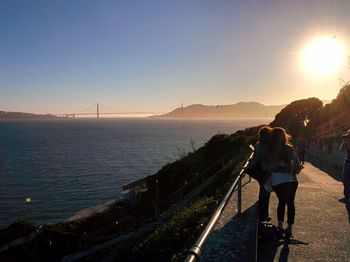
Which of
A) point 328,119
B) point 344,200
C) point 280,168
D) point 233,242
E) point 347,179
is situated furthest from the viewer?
point 328,119

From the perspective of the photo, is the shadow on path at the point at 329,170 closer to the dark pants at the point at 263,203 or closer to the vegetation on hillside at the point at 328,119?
the vegetation on hillside at the point at 328,119

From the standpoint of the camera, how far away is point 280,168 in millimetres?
6387

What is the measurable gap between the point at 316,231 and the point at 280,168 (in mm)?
1343

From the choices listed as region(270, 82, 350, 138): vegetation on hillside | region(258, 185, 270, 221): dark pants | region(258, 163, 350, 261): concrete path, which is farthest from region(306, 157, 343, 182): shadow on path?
region(258, 185, 270, 221): dark pants

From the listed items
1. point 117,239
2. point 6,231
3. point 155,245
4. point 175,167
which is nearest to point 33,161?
point 175,167

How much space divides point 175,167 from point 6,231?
639 inches

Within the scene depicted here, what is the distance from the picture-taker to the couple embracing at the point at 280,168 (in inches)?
250

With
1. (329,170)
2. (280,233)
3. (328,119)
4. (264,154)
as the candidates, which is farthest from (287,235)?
(328,119)

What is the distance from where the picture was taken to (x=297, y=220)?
757 centimetres

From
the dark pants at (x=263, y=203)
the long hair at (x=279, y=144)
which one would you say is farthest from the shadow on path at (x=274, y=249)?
the long hair at (x=279, y=144)

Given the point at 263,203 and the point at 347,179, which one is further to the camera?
the point at 347,179

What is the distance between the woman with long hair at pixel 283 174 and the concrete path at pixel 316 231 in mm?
402

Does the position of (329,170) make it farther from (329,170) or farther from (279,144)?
(279,144)

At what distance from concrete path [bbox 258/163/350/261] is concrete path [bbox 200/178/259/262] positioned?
0.90 feet
